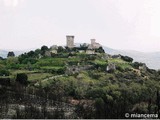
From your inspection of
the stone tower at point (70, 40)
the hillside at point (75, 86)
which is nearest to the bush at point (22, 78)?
the hillside at point (75, 86)

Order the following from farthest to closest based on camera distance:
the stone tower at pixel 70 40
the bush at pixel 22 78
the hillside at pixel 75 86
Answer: the stone tower at pixel 70 40 → the bush at pixel 22 78 → the hillside at pixel 75 86

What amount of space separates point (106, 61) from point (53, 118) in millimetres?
66135

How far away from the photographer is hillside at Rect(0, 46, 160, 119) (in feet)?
237

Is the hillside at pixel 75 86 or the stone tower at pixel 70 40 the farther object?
the stone tower at pixel 70 40

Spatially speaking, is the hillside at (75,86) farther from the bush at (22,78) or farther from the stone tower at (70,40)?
the stone tower at (70,40)

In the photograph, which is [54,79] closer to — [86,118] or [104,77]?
[104,77]

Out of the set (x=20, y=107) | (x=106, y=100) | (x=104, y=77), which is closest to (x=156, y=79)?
(x=104, y=77)

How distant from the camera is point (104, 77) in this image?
110 meters

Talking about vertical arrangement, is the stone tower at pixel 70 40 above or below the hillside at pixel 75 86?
above

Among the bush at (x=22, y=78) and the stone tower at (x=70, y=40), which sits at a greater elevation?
the stone tower at (x=70, y=40)

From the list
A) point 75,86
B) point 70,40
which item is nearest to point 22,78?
point 75,86

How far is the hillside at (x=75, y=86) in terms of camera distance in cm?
7238

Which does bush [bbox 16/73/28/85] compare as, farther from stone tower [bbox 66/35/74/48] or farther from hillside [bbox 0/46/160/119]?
stone tower [bbox 66/35/74/48]

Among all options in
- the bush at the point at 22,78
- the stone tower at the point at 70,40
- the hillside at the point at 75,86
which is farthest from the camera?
the stone tower at the point at 70,40
